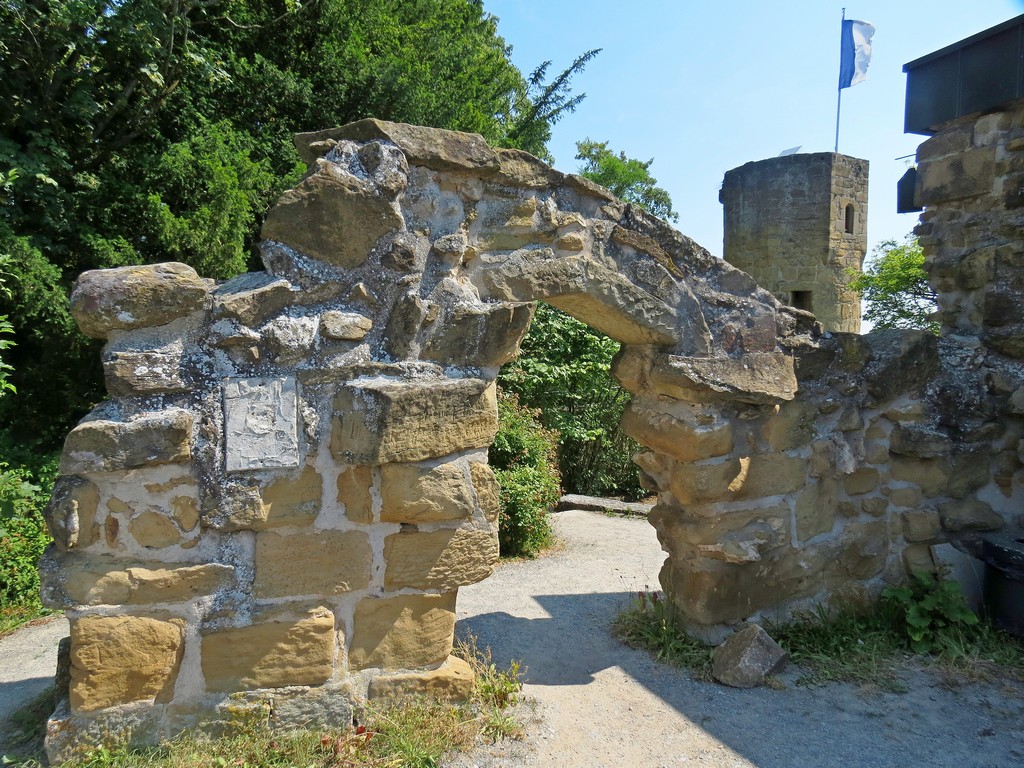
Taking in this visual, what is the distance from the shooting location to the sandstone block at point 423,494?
2.60m

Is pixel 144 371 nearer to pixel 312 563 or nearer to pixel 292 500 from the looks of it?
pixel 292 500

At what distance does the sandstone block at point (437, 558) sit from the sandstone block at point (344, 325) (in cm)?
76

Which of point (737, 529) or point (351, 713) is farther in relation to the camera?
point (737, 529)

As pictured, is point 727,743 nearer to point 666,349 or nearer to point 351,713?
point 351,713

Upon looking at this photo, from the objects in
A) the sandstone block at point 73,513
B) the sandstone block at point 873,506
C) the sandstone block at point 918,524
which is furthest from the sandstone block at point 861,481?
the sandstone block at point 73,513

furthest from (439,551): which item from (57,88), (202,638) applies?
(57,88)

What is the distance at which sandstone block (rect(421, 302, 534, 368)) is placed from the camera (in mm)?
2736

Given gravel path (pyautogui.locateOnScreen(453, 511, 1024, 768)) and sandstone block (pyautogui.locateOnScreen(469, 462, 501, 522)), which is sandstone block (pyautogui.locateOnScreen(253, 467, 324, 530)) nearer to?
sandstone block (pyautogui.locateOnScreen(469, 462, 501, 522))

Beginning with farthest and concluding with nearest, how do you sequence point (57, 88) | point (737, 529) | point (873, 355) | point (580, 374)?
point (580, 374), point (57, 88), point (873, 355), point (737, 529)

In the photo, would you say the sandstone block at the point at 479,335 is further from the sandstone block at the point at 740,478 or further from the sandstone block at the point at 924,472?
the sandstone block at the point at 924,472

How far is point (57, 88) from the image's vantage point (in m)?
6.44

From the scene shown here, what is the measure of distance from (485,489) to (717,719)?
1.37m

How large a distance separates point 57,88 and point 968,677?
809 centimetres

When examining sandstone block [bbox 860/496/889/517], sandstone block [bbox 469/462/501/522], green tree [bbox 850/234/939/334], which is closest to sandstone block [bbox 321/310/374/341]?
sandstone block [bbox 469/462/501/522]
